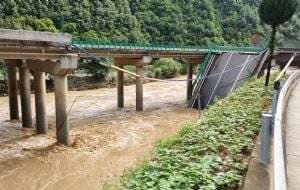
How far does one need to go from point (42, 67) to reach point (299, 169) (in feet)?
50.2

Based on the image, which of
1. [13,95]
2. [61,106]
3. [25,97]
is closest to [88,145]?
[61,106]

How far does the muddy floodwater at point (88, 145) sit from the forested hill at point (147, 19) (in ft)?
62.7

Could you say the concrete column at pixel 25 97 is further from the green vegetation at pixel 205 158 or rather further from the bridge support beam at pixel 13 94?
the green vegetation at pixel 205 158

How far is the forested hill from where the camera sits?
4697 cm

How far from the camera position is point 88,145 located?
59.7 ft

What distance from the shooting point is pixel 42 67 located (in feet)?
62.2

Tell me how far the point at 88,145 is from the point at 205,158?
12132 mm

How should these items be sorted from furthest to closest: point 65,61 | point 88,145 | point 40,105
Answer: point 40,105, point 88,145, point 65,61

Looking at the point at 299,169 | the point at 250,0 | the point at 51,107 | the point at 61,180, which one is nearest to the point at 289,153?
the point at 299,169

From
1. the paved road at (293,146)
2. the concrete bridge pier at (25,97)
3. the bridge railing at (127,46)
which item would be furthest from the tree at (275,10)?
the concrete bridge pier at (25,97)

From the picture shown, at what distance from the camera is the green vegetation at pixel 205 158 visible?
19.0 ft

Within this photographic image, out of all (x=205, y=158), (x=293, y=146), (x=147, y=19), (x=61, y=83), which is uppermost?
(x=147, y=19)

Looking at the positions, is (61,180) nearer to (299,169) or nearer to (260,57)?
(299,169)

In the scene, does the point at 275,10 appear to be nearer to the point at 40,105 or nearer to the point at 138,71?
the point at 40,105
